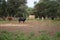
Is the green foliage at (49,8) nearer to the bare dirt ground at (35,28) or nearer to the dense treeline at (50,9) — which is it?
the dense treeline at (50,9)

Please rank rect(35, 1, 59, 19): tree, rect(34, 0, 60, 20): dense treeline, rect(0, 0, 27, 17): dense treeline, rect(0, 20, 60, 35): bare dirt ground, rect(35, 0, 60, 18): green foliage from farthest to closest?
rect(0, 0, 27, 17): dense treeline
rect(35, 1, 59, 19): tree
rect(35, 0, 60, 18): green foliage
rect(34, 0, 60, 20): dense treeline
rect(0, 20, 60, 35): bare dirt ground

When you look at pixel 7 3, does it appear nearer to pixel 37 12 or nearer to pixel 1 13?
pixel 1 13

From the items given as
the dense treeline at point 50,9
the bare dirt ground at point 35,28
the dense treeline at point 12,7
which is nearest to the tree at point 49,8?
the dense treeline at point 50,9

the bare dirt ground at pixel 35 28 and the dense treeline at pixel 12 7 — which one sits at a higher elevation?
the dense treeline at pixel 12 7

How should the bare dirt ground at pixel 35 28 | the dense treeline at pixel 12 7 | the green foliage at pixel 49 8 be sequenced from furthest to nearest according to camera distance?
1. the dense treeline at pixel 12 7
2. the green foliage at pixel 49 8
3. the bare dirt ground at pixel 35 28

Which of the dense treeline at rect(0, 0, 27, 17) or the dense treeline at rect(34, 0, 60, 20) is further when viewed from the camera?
the dense treeline at rect(0, 0, 27, 17)

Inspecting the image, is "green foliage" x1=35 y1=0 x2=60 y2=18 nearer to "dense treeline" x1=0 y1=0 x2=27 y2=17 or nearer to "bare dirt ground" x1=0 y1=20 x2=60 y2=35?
"dense treeline" x1=0 y1=0 x2=27 y2=17

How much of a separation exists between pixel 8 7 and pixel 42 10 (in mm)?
10106

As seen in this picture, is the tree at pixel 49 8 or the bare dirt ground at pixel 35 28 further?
the tree at pixel 49 8

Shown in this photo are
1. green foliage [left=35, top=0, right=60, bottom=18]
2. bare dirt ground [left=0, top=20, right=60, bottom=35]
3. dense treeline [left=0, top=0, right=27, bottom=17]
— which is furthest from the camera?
dense treeline [left=0, top=0, right=27, bottom=17]

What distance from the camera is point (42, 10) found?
53.3 m

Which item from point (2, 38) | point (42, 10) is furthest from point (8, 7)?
point (2, 38)

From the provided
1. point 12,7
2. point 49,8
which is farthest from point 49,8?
point 12,7

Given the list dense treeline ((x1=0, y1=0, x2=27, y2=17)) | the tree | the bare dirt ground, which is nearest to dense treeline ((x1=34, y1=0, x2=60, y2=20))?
the tree
